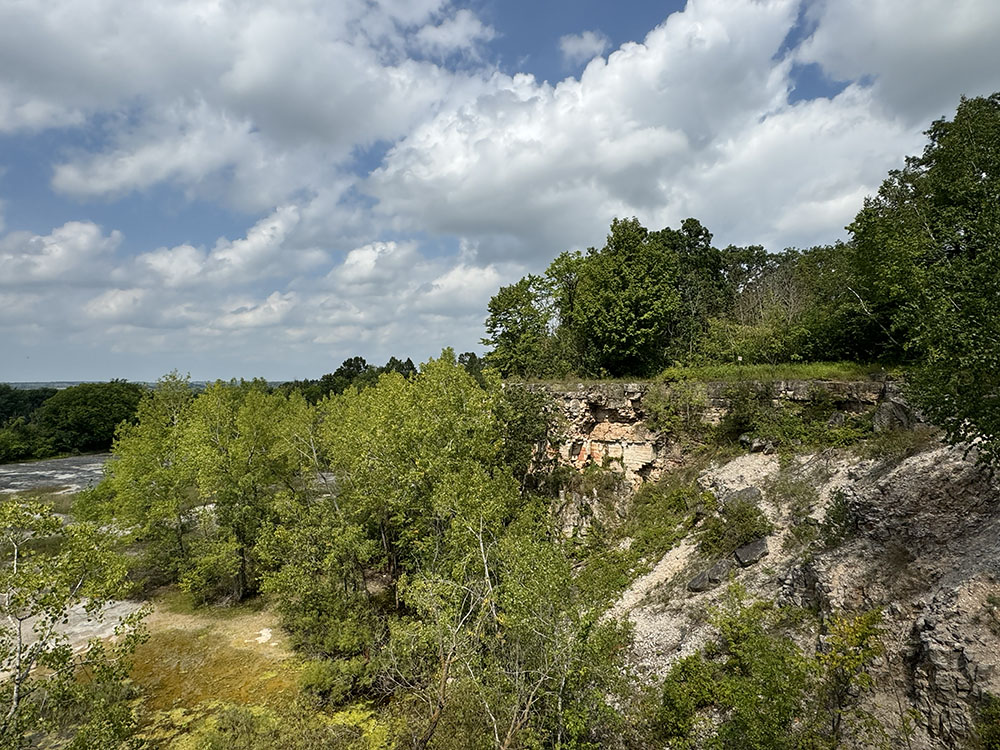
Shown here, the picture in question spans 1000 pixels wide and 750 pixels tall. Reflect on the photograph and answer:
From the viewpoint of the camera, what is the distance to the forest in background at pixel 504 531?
7930 millimetres

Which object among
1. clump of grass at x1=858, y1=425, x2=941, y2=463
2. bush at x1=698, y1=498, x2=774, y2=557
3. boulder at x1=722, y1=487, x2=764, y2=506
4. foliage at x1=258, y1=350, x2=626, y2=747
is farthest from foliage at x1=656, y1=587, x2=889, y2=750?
clump of grass at x1=858, y1=425, x2=941, y2=463

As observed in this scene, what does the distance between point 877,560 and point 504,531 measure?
354 inches

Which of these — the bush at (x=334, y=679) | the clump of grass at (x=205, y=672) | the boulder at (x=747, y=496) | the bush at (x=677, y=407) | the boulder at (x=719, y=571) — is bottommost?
the clump of grass at (x=205, y=672)

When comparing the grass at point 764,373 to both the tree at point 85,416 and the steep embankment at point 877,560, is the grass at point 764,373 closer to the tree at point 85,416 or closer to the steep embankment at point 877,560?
the steep embankment at point 877,560

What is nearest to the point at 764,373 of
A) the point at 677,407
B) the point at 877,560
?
the point at 677,407

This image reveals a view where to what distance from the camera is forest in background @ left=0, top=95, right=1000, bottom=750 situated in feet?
26.0

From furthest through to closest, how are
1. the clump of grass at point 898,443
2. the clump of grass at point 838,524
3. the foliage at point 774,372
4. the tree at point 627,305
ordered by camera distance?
the tree at point 627,305 < the foliage at point 774,372 < the clump of grass at point 898,443 < the clump of grass at point 838,524

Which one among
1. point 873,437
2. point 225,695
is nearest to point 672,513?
point 873,437

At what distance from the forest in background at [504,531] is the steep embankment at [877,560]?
0.54 m

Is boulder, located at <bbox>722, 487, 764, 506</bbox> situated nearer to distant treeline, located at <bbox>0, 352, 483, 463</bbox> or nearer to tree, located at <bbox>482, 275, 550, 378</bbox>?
tree, located at <bbox>482, 275, 550, 378</bbox>

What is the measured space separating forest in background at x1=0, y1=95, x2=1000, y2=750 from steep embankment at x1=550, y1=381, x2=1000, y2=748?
54cm

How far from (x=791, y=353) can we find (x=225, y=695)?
2377 centimetres

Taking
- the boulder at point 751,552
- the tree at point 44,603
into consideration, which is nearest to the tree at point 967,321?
the boulder at point 751,552

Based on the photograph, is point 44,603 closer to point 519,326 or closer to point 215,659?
point 215,659
